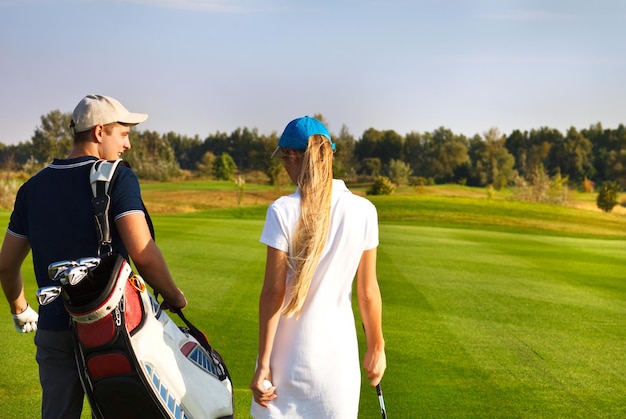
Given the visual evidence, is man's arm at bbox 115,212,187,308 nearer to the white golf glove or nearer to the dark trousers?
the dark trousers

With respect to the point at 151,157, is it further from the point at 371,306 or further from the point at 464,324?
the point at 371,306

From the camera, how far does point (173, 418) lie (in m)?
2.65

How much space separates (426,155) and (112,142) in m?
71.7

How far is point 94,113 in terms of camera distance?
3002mm

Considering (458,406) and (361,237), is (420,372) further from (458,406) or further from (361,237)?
(361,237)

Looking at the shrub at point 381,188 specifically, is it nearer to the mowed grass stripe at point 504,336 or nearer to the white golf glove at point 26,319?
the mowed grass stripe at point 504,336

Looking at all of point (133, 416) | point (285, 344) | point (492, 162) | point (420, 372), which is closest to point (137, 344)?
point (133, 416)

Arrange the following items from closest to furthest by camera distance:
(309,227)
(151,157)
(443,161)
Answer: (309,227) < (151,157) < (443,161)

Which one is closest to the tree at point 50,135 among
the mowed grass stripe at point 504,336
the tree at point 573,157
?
Answer: the tree at point 573,157

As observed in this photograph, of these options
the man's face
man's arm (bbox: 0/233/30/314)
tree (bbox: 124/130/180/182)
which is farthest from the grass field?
tree (bbox: 124/130/180/182)

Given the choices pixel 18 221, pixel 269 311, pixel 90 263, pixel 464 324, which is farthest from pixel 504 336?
pixel 90 263

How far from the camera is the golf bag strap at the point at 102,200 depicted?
9.14 ft

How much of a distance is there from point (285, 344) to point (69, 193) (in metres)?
0.96

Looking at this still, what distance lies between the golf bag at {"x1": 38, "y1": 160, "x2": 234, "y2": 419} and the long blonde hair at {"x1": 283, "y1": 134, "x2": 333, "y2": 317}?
0.44 meters
